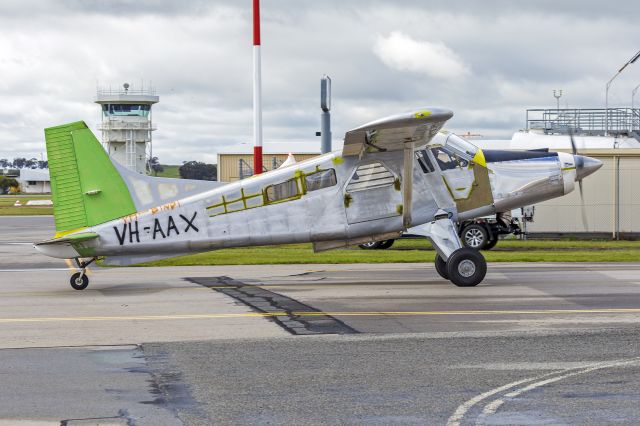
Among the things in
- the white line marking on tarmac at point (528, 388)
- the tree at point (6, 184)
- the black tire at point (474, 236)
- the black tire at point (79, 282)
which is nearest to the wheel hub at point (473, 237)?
the black tire at point (474, 236)

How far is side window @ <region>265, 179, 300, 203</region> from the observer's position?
614 inches

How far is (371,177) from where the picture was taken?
15.9 m

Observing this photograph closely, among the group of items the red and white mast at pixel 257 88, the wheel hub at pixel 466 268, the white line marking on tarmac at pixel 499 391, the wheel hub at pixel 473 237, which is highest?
the red and white mast at pixel 257 88

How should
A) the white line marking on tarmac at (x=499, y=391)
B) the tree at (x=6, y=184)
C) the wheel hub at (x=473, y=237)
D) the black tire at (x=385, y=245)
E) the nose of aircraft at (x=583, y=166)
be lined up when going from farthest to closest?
the tree at (x=6, y=184), the black tire at (x=385, y=245), the wheel hub at (x=473, y=237), the nose of aircraft at (x=583, y=166), the white line marking on tarmac at (x=499, y=391)

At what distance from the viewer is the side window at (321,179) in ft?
51.6

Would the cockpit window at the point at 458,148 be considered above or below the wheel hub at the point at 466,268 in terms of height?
above

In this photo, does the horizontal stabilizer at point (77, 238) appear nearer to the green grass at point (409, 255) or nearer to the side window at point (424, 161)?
the side window at point (424, 161)

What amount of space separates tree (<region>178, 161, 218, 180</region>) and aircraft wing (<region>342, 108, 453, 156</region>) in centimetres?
8012

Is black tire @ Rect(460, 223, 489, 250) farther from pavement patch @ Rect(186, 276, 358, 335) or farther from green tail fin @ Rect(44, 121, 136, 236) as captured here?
green tail fin @ Rect(44, 121, 136, 236)

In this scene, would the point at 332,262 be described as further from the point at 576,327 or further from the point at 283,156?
the point at 283,156

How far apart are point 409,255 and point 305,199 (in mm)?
8622

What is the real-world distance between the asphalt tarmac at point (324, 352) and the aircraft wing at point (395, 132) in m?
2.52

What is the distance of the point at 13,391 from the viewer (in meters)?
7.92

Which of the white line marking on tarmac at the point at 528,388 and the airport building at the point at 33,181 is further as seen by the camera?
A: the airport building at the point at 33,181
